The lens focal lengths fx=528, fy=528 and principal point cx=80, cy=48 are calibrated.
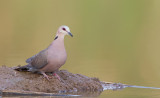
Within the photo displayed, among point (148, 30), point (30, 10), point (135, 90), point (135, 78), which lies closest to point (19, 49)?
point (135, 78)

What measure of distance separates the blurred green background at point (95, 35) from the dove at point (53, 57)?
2.25 metres

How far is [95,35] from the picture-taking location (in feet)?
71.5

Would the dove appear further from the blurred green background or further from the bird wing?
the blurred green background

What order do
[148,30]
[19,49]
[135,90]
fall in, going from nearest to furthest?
[135,90]
[19,49]
[148,30]

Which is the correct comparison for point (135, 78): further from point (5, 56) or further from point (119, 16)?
point (119, 16)

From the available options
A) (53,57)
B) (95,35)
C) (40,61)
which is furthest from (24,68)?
(95,35)

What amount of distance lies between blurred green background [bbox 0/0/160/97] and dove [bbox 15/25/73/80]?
2.25m

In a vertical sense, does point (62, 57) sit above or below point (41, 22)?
below

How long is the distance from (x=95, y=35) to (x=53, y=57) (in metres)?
12.6

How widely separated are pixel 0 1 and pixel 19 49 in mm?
13044

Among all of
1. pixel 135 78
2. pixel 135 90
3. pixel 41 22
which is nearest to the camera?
pixel 135 90

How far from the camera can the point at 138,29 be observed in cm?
2441

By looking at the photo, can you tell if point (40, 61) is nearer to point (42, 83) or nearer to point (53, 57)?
point (53, 57)

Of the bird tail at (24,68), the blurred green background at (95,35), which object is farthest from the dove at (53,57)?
the blurred green background at (95,35)
